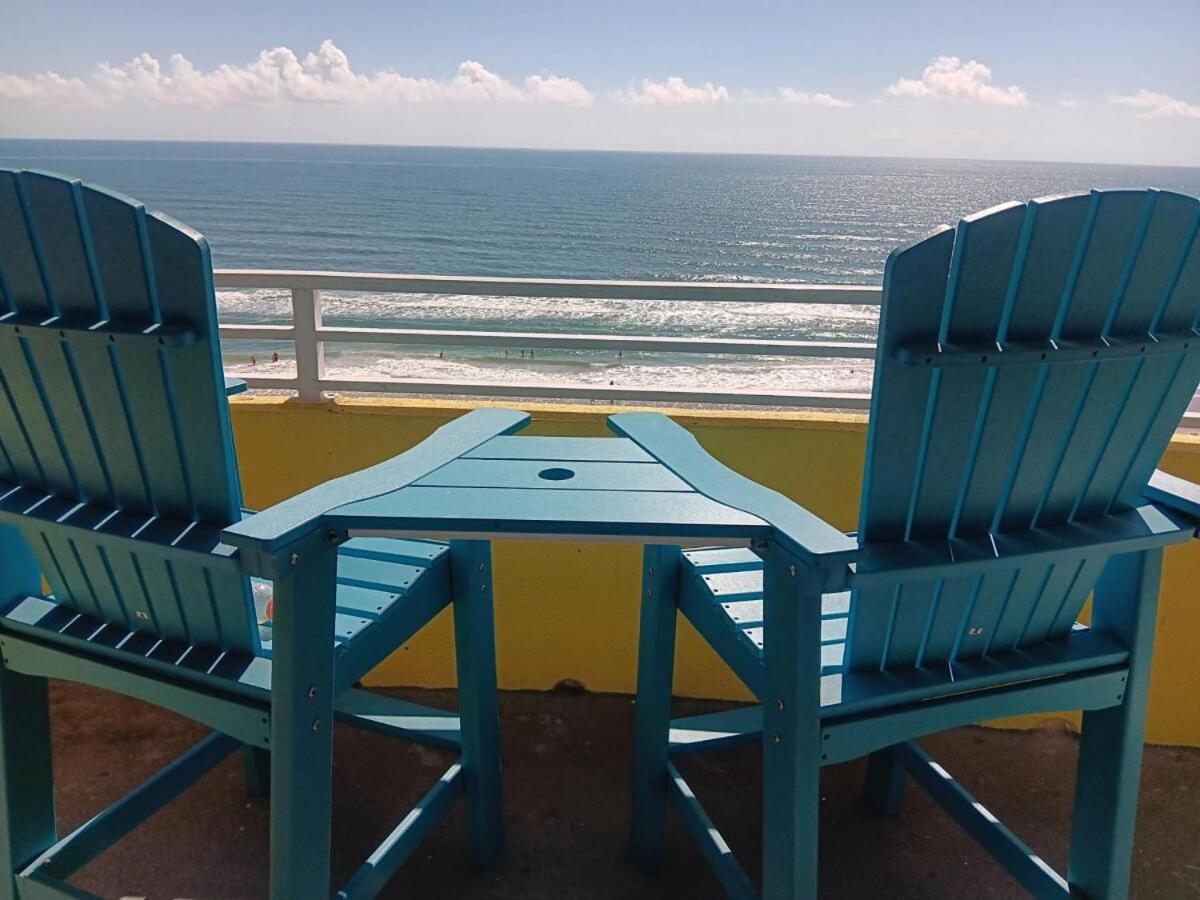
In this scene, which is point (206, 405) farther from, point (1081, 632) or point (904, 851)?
point (904, 851)

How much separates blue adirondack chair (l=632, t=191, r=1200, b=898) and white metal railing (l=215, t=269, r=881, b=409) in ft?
3.10

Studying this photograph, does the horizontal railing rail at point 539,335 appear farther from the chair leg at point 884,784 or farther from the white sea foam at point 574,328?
the white sea foam at point 574,328

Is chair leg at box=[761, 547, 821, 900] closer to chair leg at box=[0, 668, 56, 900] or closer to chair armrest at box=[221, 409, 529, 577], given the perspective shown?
chair armrest at box=[221, 409, 529, 577]

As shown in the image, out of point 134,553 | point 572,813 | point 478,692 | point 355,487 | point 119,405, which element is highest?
point 119,405

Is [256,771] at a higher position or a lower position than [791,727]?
lower

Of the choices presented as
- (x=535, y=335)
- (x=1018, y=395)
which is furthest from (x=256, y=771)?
(x=1018, y=395)

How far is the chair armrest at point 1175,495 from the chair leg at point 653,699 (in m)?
0.88

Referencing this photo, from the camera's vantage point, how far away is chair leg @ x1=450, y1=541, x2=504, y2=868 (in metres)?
1.81

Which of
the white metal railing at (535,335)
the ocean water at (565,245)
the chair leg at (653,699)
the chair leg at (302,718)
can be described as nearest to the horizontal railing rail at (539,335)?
the white metal railing at (535,335)

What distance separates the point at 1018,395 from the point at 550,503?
69 centimetres

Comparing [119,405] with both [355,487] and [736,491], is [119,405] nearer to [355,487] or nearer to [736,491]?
[355,487]

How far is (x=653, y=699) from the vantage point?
6.24ft

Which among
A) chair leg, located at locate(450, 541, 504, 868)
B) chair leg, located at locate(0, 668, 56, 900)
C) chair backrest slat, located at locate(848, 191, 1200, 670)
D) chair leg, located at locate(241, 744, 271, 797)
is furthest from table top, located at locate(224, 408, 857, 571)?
chair leg, located at locate(241, 744, 271, 797)

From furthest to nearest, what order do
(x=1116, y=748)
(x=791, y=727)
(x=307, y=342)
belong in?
(x=307, y=342)
(x=1116, y=748)
(x=791, y=727)
